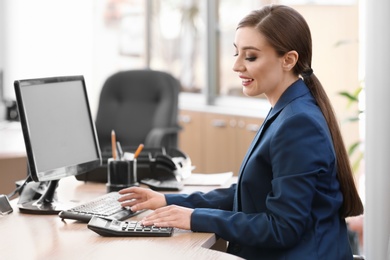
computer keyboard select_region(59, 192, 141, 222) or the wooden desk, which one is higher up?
computer keyboard select_region(59, 192, 141, 222)

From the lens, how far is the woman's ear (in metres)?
2.21

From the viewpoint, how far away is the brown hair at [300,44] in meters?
2.20

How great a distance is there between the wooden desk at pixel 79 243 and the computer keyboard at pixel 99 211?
2 centimetres

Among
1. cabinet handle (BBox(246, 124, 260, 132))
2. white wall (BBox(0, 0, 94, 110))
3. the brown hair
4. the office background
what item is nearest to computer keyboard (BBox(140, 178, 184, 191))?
the brown hair

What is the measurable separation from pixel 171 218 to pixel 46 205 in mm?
559

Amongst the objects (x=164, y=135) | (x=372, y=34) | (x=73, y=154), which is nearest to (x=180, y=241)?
(x=73, y=154)

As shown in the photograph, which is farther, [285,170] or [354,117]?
[354,117]

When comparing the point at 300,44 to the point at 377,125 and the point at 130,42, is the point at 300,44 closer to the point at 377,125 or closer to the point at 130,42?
the point at 377,125

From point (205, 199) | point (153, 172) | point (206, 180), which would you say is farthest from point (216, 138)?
point (205, 199)

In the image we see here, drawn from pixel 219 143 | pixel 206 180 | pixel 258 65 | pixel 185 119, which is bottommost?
pixel 219 143

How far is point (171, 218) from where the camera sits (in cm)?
222

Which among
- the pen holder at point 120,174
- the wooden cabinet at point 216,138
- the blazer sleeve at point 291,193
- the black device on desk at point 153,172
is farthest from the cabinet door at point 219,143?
the blazer sleeve at point 291,193

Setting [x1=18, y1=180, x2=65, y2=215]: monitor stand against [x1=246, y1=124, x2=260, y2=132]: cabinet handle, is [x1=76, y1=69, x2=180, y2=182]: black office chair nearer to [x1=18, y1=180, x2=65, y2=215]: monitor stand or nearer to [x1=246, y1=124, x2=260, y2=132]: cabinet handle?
[x1=246, y1=124, x2=260, y2=132]: cabinet handle

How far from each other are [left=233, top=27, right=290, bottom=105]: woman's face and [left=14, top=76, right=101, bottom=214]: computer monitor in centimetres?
67
